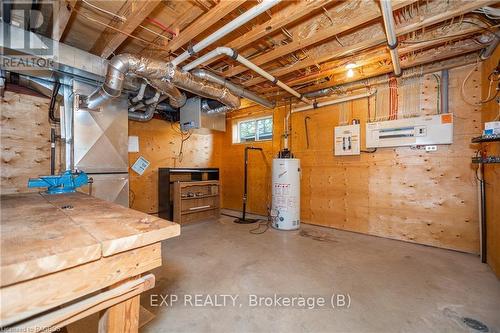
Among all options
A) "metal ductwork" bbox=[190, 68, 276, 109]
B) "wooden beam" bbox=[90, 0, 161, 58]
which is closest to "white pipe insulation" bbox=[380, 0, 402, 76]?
"wooden beam" bbox=[90, 0, 161, 58]

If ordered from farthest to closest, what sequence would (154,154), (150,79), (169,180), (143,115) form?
1. (154,154)
2. (169,180)
3. (143,115)
4. (150,79)

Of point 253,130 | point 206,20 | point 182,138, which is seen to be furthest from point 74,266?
point 253,130

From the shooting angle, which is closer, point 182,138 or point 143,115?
point 143,115

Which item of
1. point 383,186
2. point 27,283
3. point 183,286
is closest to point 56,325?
point 27,283

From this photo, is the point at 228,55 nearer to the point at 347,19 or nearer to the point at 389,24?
the point at 347,19

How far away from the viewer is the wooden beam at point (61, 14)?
5.87 ft

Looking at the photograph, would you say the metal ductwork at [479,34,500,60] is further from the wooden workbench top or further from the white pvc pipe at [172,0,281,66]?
the wooden workbench top

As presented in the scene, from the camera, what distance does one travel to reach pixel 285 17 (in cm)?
193

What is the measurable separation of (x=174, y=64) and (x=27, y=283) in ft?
8.00

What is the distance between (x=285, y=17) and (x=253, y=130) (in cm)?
326

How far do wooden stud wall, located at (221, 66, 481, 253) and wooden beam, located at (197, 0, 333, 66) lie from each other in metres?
2.20

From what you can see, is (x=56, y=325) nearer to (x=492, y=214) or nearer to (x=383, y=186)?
→ (x=492, y=214)

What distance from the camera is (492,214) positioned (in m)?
2.28

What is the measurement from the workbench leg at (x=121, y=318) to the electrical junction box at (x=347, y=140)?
3.52 meters
